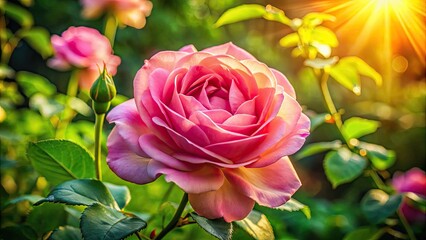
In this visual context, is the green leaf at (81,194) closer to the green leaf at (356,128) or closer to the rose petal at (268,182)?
the rose petal at (268,182)

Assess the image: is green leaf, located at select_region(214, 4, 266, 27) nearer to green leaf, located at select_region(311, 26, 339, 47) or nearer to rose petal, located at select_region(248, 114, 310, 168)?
green leaf, located at select_region(311, 26, 339, 47)

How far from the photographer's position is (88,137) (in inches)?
36.7

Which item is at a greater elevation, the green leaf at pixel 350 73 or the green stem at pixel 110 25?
the green leaf at pixel 350 73

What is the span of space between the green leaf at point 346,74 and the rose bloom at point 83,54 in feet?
1.36

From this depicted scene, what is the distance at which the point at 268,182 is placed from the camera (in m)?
0.45

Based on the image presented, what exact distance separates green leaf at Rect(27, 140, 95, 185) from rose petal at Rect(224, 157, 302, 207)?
184mm

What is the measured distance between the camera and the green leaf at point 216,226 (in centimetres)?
42

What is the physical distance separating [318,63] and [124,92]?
2.67 metres

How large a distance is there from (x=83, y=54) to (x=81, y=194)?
0.54 meters

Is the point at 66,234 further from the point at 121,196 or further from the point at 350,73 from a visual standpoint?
the point at 350,73

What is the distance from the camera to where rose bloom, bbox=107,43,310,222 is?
0.42 metres

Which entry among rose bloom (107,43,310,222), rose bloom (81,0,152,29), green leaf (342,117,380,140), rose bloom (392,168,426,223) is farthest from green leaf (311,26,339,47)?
rose bloom (81,0,152,29)

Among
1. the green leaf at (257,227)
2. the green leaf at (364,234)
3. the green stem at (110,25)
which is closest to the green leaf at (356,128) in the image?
the green leaf at (364,234)

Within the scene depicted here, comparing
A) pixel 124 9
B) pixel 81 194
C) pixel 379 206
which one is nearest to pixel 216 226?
pixel 81 194
